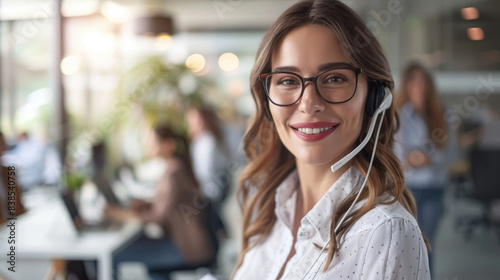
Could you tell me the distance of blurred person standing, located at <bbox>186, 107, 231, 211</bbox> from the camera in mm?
3924

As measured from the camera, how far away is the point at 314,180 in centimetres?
91

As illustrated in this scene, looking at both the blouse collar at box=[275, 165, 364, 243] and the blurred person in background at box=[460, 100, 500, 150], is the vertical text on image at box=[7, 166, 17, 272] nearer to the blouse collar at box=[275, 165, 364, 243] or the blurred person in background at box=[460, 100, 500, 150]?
the blouse collar at box=[275, 165, 364, 243]

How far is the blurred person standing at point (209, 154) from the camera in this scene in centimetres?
392

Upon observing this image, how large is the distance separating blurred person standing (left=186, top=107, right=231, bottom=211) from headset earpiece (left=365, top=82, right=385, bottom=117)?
123 inches

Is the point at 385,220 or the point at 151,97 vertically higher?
the point at 151,97

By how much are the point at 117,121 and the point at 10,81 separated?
104cm

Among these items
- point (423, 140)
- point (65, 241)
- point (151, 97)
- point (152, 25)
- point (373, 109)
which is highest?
point (152, 25)

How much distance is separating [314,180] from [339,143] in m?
0.13

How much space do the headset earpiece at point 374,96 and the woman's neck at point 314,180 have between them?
0.12 m

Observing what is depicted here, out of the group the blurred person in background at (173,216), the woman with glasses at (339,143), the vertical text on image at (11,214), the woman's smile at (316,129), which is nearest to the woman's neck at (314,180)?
the woman with glasses at (339,143)

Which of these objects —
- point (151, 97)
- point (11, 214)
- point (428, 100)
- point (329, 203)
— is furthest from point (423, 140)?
point (11, 214)

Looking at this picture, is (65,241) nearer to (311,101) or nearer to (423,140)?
(311,101)

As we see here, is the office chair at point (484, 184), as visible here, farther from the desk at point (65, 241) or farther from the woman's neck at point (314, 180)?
the woman's neck at point (314, 180)

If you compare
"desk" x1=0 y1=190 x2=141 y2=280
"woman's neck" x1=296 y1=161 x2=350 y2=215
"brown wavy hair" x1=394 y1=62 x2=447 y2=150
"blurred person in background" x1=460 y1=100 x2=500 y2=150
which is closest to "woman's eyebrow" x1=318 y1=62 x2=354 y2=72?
"woman's neck" x1=296 y1=161 x2=350 y2=215
